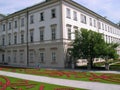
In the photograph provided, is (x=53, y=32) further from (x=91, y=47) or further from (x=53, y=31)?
(x=91, y=47)

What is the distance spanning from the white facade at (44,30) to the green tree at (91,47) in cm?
396

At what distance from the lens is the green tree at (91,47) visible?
27.0 meters

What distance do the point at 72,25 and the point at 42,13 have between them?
6.77 m

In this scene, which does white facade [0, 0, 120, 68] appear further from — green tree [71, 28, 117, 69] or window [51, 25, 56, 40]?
green tree [71, 28, 117, 69]

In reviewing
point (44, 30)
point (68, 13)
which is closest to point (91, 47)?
point (68, 13)

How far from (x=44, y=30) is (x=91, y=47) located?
1185 centimetres

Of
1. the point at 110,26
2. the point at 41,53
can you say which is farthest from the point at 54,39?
the point at 110,26

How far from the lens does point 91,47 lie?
91.3 feet

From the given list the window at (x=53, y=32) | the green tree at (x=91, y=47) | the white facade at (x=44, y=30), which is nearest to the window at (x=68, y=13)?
the white facade at (x=44, y=30)

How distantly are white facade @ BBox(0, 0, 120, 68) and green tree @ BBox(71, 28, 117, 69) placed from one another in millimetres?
3957

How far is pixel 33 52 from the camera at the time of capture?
126 ft

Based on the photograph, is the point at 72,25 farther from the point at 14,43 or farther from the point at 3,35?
the point at 3,35

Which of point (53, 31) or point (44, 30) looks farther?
point (44, 30)

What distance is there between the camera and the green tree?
27.0 meters
